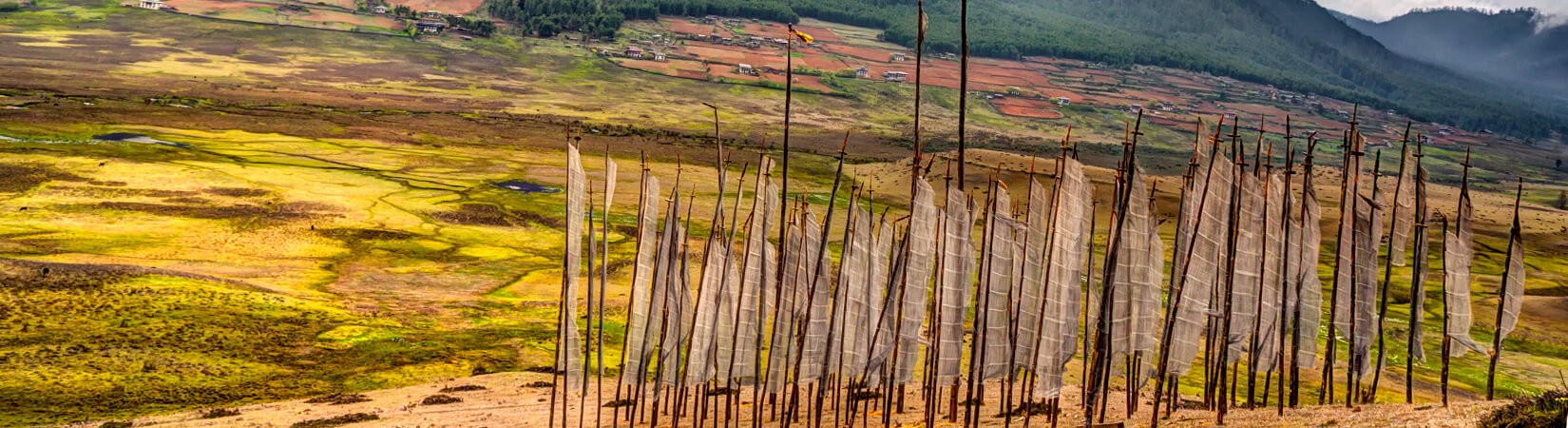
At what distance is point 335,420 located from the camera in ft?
104

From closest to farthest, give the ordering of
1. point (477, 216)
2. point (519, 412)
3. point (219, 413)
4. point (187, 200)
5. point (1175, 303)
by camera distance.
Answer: point (1175, 303) < point (219, 413) < point (519, 412) < point (187, 200) < point (477, 216)

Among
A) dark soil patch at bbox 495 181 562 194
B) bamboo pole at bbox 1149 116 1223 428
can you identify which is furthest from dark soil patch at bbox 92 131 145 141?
bamboo pole at bbox 1149 116 1223 428

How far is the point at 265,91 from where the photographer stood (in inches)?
5468

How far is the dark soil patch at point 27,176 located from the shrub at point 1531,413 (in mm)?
75612

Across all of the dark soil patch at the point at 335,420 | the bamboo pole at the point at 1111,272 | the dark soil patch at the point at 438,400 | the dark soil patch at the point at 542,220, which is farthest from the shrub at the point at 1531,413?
the dark soil patch at the point at 542,220

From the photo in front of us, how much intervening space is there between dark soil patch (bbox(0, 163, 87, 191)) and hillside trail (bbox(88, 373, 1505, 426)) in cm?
4668

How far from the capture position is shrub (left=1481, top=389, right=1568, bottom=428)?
18.7m

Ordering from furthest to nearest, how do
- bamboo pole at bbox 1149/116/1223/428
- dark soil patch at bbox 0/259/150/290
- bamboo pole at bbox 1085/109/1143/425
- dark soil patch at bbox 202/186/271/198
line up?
dark soil patch at bbox 202/186/271/198 → dark soil patch at bbox 0/259/150/290 → bamboo pole at bbox 1149/116/1223/428 → bamboo pole at bbox 1085/109/1143/425

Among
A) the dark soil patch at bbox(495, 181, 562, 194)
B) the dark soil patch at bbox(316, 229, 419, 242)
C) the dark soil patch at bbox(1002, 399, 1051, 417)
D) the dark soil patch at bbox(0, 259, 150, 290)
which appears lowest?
the dark soil patch at bbox(316, 229, 419, 242)

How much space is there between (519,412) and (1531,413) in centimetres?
2507

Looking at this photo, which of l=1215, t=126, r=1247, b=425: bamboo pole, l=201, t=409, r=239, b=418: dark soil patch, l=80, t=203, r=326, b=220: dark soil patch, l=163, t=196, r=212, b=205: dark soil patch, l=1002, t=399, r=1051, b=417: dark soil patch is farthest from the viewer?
l=163, t=196, r=212, b=205: dark soil patch

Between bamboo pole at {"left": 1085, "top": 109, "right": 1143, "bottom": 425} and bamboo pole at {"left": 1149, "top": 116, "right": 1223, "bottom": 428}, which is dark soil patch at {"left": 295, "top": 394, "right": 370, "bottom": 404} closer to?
bamboo pole at {"left": 1085, "top": 109, "right": 1143, "bottom": 425}

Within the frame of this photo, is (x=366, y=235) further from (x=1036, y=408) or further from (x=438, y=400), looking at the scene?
(x=1036, y=408)

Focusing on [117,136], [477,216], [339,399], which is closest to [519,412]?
[339,399]
